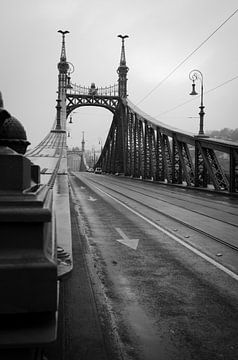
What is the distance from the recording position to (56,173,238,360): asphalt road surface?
3717 mm

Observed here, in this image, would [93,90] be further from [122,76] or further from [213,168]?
[213,168]

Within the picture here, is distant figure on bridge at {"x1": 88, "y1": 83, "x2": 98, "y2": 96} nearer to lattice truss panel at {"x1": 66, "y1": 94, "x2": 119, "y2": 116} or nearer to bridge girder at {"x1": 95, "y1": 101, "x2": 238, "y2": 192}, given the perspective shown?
lattice truss panel at {"x1": 66, "y1": 94, "x2": 119, "y2": 116}

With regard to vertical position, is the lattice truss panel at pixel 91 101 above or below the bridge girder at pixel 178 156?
above

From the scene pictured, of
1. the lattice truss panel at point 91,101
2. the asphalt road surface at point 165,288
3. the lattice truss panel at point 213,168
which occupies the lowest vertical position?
the asphalt road surface at point 165,288

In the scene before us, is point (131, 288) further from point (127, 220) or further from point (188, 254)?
point (127, 220)

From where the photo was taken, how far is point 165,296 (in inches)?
201

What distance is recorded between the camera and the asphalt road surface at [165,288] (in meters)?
3.72

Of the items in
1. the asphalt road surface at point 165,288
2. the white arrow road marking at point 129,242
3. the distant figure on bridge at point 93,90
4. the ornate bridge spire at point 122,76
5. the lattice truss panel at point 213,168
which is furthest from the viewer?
the distant figure on bridge at point 93,90

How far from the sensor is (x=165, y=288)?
5.44 m

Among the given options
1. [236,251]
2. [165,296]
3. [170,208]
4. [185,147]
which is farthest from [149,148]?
[165,296]

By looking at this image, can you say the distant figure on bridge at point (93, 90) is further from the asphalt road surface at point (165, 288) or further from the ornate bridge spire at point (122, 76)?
the asphalt road surface at point (165, 288)

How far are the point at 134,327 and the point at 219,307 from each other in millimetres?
1129

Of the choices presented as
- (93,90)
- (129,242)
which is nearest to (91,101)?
(93,90)

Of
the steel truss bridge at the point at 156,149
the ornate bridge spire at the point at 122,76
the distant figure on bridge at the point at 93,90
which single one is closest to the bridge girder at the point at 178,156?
the steel truss bridge at the point at 156,149
